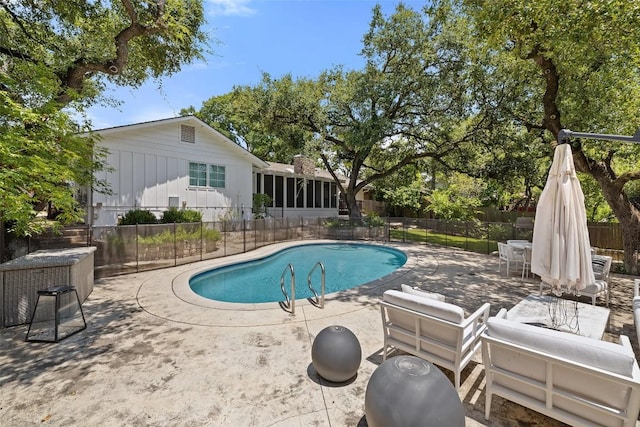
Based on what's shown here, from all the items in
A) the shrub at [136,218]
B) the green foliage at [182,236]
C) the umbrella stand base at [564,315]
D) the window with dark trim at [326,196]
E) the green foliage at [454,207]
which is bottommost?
the umbrella stand base at [564,315]

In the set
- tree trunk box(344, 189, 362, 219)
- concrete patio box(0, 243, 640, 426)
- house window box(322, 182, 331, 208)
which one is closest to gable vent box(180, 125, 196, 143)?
concrete patio box(0, 243, 640, 426)

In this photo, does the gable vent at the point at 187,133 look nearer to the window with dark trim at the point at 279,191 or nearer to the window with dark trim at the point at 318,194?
the window with dark trim at the point at 279,191

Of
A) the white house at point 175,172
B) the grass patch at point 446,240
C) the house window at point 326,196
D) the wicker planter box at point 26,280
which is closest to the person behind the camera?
the wicker planter box at point 26,280

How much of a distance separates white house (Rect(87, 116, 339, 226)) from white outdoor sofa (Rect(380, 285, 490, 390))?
36.6 ft

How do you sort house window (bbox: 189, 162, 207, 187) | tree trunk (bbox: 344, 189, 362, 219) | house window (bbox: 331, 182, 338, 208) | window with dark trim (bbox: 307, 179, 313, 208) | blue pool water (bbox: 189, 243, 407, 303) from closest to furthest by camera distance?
blue pool water (bbox: 189, 243, 407, 303)
house window (bbox: 189, 162, 207, 187)
tree trunk (bbox: 344, 189, 362, 219)
window with dark trim (bbox: 307, 179, 313, 208)
house window (bbox: 331, 182, 338, 208)

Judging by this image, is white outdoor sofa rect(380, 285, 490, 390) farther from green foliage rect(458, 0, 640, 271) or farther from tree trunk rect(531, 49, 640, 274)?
tree trunk rect(531, 49, 640, 274)

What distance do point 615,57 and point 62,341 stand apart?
14.9 metres

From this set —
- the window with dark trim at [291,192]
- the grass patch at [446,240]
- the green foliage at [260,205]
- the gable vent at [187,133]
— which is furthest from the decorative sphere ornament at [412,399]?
the window with dark trim at [291,192]

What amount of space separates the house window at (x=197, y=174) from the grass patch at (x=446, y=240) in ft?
38.5

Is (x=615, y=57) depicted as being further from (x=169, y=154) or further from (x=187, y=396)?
(x=169, y=154)

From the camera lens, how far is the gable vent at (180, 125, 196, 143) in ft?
50.4

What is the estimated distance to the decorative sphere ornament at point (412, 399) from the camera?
2193 mm

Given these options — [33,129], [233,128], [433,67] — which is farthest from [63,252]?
[233,128]

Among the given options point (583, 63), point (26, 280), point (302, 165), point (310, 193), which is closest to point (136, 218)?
point (26, 280)
